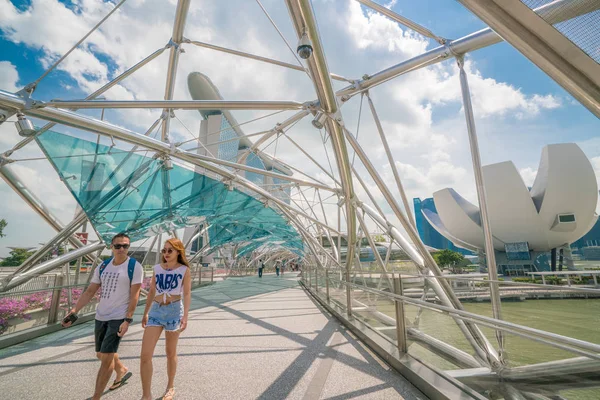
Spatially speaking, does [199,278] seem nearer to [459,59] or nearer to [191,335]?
[191,335]

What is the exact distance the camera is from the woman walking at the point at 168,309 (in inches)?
134

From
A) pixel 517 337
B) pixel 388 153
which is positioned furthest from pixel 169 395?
pixel 388 153

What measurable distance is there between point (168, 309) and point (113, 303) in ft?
2.25

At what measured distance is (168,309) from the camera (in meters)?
3.66

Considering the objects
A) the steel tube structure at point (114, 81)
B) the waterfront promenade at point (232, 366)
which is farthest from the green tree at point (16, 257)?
the waterfront promenade at point (232, 366)

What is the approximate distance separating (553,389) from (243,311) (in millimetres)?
9352

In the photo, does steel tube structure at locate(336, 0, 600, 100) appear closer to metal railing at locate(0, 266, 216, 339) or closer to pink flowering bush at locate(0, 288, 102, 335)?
pink flowering bush at locate(0, 288, 102, 335)

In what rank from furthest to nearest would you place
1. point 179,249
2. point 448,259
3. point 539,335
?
point 448,259 → point 179,249 → point 539,335

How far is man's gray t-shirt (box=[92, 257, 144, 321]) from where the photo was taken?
362cm

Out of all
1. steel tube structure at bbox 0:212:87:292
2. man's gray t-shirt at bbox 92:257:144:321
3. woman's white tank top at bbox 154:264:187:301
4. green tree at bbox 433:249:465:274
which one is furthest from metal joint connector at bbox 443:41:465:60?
green tree at bbox 433:249:465:274

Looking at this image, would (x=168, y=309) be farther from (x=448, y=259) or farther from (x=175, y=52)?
(x=448, y=259)

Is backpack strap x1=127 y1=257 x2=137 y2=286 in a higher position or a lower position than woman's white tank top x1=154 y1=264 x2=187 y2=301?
higher

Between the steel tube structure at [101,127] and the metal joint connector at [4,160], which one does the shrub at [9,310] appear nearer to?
the steel tube structure at [101,127]

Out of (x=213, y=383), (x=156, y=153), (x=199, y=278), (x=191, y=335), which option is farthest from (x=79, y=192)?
(x=199, y=278)
